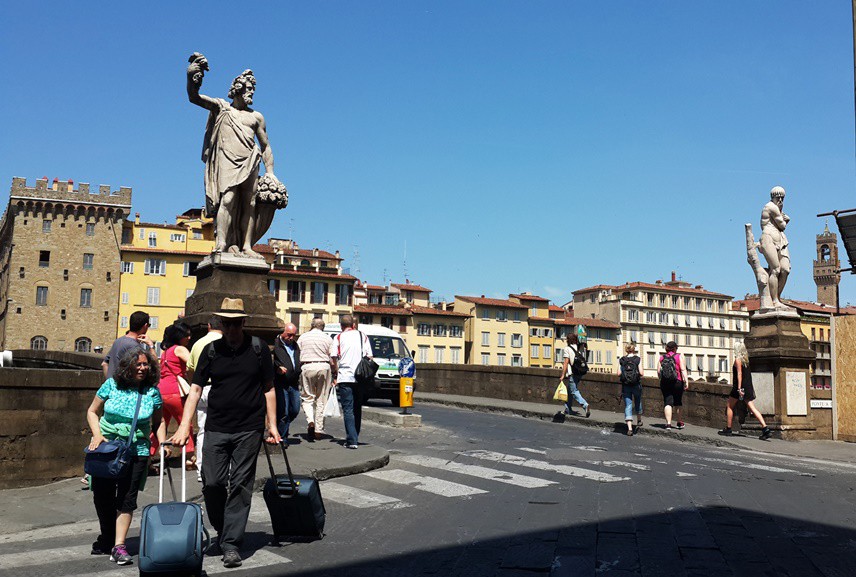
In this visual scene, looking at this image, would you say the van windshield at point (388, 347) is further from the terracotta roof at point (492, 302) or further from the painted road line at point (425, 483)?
the terracotta roof at point (492, 302)

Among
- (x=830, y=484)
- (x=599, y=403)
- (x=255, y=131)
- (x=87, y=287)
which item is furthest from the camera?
→ (x=87, y=287)

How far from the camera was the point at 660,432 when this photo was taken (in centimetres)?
1565

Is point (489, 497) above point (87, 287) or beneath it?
beneath

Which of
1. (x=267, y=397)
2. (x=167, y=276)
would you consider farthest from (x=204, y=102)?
(x=167, y=276)

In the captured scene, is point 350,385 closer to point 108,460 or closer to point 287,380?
point 287,380

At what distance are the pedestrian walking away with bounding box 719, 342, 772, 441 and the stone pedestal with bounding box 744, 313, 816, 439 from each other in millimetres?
380

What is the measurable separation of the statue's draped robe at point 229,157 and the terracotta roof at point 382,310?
85.0m

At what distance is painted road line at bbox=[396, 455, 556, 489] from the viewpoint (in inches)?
368

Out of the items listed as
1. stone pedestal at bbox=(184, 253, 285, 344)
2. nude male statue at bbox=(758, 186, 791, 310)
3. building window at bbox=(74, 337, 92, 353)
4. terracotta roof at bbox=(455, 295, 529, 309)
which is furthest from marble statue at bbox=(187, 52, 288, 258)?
terracotta roof at bbox=(455, 295, 529, 309)

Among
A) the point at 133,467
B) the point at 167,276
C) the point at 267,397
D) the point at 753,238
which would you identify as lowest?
the point at 133,467

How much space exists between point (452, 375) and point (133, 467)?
2353cm

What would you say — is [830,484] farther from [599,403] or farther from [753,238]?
[599,403]

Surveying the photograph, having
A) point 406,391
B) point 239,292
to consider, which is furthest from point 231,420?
point 406,391

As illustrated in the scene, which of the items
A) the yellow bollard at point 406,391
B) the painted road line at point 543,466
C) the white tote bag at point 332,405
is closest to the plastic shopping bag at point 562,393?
the yellow bollard at point 406,391
